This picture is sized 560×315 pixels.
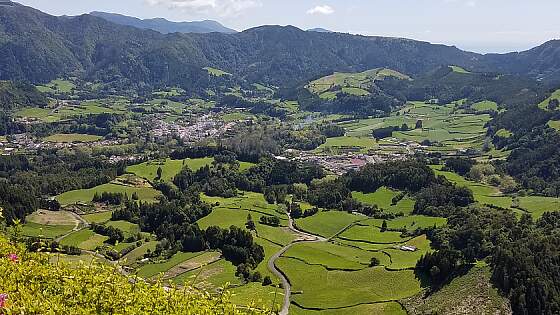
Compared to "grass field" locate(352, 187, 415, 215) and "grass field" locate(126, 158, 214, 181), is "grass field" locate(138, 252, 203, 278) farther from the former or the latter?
"grass field" locate(126, 158, 214, 181)

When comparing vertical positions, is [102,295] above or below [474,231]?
above

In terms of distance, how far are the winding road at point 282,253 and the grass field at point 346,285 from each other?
104 cm

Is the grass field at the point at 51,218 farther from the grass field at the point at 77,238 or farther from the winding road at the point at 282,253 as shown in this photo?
the winding road at the point at 282,253

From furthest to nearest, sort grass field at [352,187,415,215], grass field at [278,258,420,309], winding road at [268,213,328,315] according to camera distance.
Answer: grass field at [352,187,415,215]
winding road at [268,213,328,315]
grass field at [278,258,420,309]

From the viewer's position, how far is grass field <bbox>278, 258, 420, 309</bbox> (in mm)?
80125

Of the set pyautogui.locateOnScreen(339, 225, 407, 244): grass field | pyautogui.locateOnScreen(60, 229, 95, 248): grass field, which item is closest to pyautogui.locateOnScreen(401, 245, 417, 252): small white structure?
pyautogui.locateOnScreen(339, 225, 407, 244): grass field

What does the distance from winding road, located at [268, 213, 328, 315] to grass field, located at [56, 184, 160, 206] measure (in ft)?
131

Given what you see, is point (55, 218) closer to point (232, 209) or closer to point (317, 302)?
point (232, 209)

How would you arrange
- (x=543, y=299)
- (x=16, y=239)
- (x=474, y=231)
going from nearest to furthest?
1. (x=16, y=239)
2. (x=543, y=299)
3. (x=474, y=231)

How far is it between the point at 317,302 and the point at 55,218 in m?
71.7

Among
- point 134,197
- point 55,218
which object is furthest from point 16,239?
point 134,197

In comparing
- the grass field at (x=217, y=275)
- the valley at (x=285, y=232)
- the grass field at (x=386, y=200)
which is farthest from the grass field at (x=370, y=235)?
the grass field at (x=217, y=275)

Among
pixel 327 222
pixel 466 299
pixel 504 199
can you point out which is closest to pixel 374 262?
pixel 466 299

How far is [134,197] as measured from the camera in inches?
5630
